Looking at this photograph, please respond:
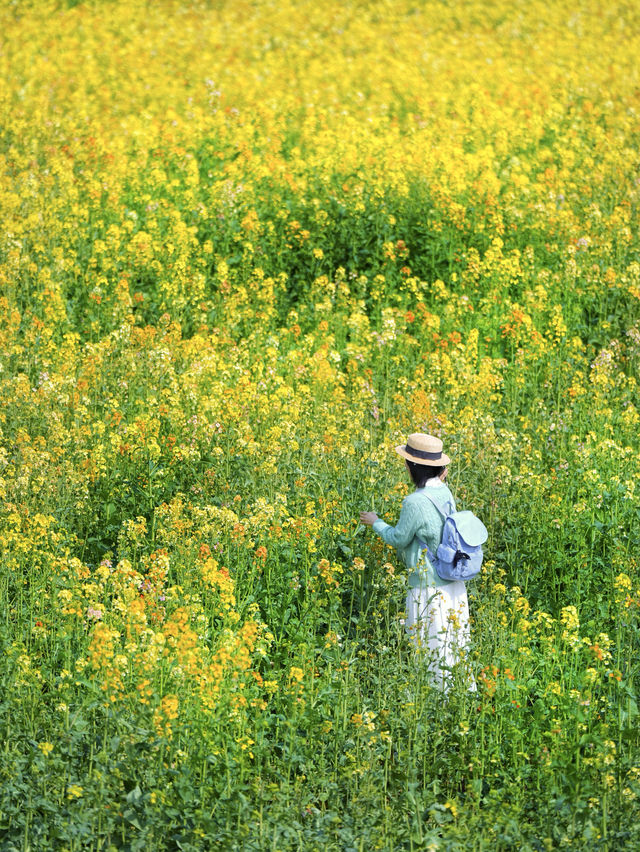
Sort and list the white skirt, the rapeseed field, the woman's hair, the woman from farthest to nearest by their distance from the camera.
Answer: the woman's hair, the woman, the white skirt, the rapeseed field

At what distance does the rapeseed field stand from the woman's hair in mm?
695

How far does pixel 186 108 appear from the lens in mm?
16844

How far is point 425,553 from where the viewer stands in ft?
21.5

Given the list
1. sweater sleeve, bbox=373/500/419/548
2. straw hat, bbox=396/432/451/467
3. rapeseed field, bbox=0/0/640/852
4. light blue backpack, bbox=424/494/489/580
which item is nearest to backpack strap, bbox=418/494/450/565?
light blue backpack, bbox=424/494/489/580

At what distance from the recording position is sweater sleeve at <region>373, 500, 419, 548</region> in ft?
21.6

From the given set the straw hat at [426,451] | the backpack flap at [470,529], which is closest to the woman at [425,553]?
the straw hat at [426,451]

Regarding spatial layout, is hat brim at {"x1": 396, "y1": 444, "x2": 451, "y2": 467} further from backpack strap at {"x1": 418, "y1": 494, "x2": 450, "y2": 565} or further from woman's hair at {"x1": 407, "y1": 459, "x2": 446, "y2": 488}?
backpack strap at {"x1": 418, "y1": 494, "x2": 450, "y2": 565}

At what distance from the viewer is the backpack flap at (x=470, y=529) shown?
6.49m

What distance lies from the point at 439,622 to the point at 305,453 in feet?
6.92

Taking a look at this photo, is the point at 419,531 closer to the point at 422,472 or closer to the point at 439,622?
the point at 422,472

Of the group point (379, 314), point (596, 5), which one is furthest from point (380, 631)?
point (596, 5)

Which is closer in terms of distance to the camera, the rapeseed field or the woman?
the rapeseed field

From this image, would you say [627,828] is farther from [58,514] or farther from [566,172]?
[566,172]

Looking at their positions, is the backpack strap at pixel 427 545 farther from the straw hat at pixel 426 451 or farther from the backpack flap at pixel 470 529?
the straw hat at pixel 426 451
